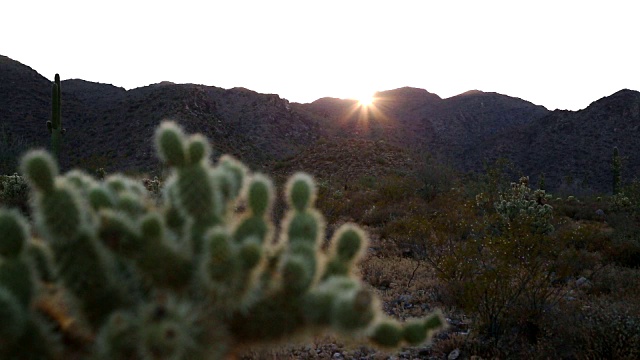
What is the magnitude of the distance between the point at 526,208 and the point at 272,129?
110 ft

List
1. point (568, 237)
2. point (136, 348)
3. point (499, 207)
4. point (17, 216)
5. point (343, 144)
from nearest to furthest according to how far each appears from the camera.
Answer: point (136, 348)
point (17, 216)
point (568, 237)
point (499, 207)
point (343, 144)

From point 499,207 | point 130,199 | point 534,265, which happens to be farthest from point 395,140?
point 130,199

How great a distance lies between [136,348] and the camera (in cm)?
128

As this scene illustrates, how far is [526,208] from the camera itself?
10.1m

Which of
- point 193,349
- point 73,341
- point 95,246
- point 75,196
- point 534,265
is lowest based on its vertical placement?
point 534,265

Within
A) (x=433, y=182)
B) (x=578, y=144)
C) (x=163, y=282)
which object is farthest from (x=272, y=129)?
(x=163, y=282)

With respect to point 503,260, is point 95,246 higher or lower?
higher

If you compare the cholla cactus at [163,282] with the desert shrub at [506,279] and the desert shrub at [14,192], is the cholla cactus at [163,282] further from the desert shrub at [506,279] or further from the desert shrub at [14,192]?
the desert shrub at [14,192]

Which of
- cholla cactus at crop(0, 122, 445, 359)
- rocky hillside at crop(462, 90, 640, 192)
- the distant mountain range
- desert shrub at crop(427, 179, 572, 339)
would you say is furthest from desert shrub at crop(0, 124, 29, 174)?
rocky hillside at crop(462, 90, 640, 192)

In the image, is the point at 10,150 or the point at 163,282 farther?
the point at 10,150

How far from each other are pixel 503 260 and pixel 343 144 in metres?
26.7

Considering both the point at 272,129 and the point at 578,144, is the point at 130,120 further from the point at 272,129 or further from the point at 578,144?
the point at 578,144

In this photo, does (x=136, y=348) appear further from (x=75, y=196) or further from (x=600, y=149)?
(x=600, y=149)

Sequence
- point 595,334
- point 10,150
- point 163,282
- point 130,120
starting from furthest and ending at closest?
point 130,120
point 10,150
point 595,334
point 163,282
